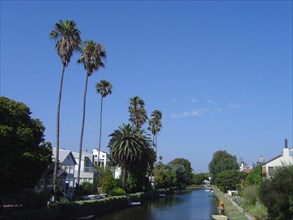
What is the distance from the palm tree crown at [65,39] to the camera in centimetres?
4338

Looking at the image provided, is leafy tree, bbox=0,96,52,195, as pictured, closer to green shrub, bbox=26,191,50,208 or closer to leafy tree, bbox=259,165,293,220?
green shrub, bbox=26,191,50,208

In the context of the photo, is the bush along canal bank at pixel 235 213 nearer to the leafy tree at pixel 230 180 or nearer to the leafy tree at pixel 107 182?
the leafy tree at pixel 107 182

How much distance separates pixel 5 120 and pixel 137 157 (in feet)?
140

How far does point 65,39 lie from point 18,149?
1658 centimetres

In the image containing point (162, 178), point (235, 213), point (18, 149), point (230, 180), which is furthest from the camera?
point (162, 178)

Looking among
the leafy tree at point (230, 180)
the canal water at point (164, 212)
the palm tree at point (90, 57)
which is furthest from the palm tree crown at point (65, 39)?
the leafy tree at point (230, 180)

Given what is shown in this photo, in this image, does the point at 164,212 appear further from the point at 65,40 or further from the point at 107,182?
the point at 65,40

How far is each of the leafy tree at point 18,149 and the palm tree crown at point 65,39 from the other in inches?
467

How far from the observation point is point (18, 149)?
101 ft

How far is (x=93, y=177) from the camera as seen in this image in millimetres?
76812

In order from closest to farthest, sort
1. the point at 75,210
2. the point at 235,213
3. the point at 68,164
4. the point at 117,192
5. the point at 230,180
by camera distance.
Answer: the point at 75,210, the point at 235,213, the point at 117,192, the point at 68,164, the point at 230,180

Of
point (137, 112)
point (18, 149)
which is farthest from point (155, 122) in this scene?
point (18, 149)

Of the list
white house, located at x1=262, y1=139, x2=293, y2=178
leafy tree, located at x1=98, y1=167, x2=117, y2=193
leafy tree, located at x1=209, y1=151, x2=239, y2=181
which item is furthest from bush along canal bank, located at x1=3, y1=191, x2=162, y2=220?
leafy tree, located at x1=209, y1=151, x2=239, y2=181

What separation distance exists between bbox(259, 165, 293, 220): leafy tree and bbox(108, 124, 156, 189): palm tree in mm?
42400
